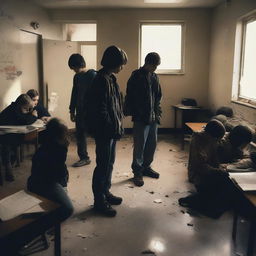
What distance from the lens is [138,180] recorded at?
3.50 m

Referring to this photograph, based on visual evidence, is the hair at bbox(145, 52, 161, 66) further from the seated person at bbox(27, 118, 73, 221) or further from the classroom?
the seated person at bbox(27, 118, 73, 221)

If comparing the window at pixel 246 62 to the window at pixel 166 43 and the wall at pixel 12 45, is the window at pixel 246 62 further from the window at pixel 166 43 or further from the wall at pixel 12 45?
the wall at pixel 12 45

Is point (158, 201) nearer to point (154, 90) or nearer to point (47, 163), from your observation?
point (154, 90)

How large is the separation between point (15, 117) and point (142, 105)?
1.54 m

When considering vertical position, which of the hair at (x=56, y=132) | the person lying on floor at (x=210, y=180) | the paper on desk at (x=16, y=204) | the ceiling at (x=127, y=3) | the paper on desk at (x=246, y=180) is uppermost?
the ceiling at (x=127, y=3)

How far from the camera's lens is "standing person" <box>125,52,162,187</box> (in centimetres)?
334

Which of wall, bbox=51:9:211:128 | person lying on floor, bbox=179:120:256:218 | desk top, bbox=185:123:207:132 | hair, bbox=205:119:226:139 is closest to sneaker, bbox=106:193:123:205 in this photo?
person lying on floor, bbox=179:120:256:218

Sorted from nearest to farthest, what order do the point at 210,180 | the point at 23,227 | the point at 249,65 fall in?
1. the point at 23,227
2. the point at 210,180
3. the point at 249,65

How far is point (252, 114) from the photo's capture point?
3.97 metres

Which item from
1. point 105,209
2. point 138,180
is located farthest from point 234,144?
point 105,209

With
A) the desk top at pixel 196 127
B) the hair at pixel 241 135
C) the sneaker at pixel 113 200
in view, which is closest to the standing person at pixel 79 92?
the sneaker at pixel 113 200

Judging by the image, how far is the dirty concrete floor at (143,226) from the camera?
2205 mm

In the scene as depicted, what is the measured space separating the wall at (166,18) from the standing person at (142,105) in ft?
9.31

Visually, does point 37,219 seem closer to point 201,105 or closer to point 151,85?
point 151,85
